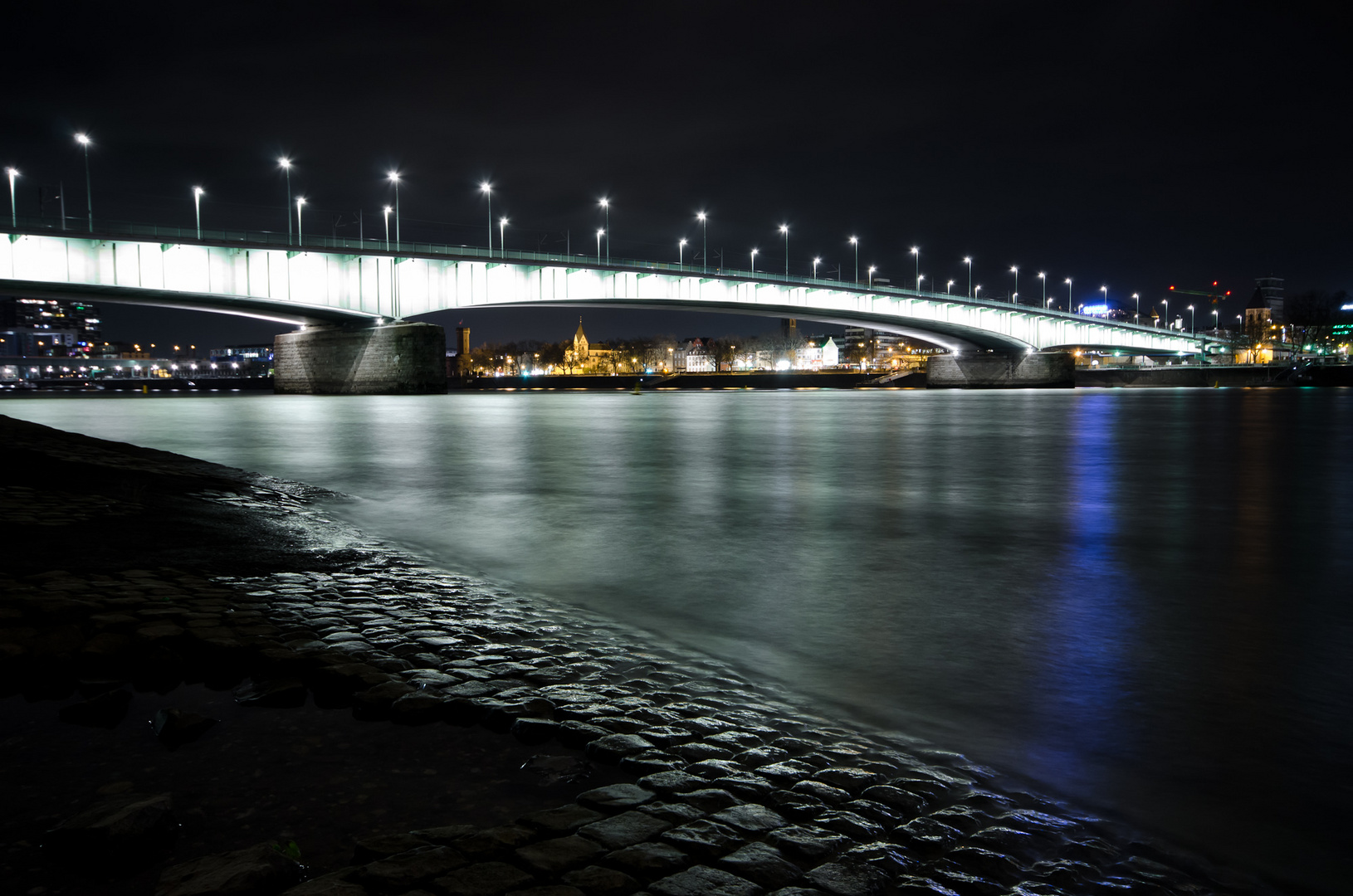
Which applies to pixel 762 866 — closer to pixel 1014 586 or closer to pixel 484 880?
pixel 484 880

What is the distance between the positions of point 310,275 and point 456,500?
197ft

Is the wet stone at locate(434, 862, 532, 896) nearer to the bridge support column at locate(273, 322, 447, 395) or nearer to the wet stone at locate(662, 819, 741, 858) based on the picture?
the wet stone at locate(662, 819, 741, 858)

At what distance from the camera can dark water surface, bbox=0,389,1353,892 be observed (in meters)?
3.37

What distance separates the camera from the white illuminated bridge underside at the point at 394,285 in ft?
182

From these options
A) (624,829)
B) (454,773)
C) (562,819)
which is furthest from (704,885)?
(454,773)

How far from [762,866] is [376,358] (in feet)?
235

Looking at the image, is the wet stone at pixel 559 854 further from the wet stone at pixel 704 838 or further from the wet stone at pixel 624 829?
the wet stone at pixel 704 838

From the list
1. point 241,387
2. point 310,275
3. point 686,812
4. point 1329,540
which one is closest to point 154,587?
point 686,812

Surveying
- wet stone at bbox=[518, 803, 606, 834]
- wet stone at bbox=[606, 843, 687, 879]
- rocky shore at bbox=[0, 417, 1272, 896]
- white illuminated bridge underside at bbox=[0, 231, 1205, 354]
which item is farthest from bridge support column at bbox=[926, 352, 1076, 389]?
wet stone at bbox=[606, 843, 687, 879]

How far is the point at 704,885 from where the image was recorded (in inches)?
94.5

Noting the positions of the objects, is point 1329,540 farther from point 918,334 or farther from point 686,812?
point 918,334

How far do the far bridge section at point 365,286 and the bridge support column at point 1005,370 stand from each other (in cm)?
1078

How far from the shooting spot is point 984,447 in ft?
70.7

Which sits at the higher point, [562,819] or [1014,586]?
[562,819]
